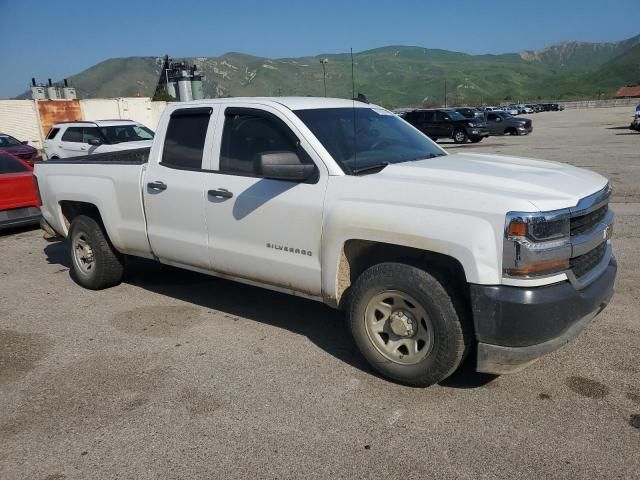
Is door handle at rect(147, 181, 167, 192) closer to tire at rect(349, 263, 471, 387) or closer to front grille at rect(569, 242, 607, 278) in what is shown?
tire at rect(349, 263, 471, 387)

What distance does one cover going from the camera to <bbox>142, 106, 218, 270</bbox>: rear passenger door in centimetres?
470

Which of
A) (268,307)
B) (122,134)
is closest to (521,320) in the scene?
(268,307)

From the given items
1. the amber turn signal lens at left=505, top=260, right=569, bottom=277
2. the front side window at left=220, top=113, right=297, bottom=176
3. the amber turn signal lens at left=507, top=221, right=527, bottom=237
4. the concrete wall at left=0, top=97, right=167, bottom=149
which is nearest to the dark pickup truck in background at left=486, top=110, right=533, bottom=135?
the concrete wall at left=0, top=97, right=167, bottom=149

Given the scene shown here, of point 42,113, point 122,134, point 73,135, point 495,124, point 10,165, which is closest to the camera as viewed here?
point 10,165

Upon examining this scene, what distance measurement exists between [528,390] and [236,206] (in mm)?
2477

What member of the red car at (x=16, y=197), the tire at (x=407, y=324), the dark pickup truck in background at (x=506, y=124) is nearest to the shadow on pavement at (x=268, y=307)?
the tire at (x=407, y=324)

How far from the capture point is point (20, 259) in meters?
7.76

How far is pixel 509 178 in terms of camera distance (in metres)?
3.53

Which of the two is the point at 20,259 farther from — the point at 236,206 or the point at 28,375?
the point at 236,206

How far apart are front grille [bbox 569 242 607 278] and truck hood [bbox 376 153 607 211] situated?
38cm

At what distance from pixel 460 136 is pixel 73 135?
18.7 m

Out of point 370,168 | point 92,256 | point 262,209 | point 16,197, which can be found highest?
point 370,168

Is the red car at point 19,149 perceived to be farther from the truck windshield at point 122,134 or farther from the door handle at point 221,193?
the door handle at point 221,193

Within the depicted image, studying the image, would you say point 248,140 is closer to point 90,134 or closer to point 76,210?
point 76,210
